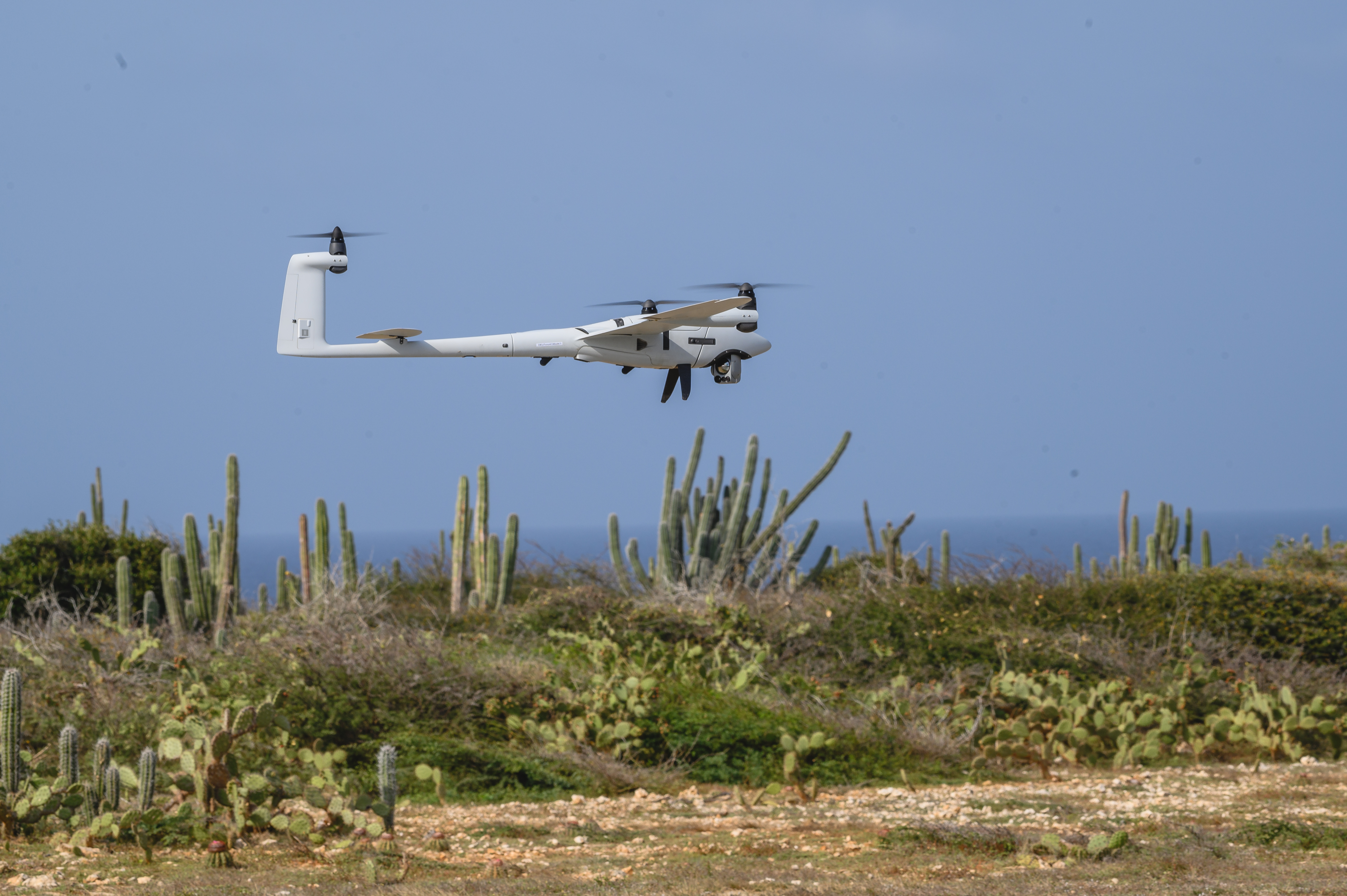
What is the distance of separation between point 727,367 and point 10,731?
283 inches

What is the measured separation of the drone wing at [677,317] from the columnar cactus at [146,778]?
603cm

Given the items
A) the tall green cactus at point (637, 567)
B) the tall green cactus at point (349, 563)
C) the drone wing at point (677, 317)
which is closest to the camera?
the drone wing at point (677, 317)

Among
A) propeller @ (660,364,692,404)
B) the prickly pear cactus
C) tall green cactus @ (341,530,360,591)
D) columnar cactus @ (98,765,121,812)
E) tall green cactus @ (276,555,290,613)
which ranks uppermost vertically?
propeller @ (660,364,692,404)

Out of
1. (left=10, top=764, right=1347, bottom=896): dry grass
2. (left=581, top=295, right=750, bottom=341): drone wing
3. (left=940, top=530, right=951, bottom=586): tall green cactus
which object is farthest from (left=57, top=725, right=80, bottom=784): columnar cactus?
(left=940, top=530, right=951, bottom=586): tall green cactus

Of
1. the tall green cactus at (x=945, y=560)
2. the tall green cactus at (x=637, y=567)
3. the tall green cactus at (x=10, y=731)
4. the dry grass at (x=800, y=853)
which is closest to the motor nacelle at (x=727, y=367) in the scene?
the dry grass at (x=800, y=853)

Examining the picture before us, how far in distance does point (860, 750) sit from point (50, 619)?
8582 millimetres

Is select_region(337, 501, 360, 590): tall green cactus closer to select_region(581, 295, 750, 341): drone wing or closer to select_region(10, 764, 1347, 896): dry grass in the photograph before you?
select_region(10, 764, 1347, 896): dry grass

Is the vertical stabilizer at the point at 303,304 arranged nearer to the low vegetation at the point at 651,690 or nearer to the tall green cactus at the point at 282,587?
the low vegetation at the point at 651,690

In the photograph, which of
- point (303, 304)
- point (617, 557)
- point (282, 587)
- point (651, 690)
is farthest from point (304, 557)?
point (303, 304)

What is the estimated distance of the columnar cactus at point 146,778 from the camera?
795cm

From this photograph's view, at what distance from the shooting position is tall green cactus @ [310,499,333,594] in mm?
16828

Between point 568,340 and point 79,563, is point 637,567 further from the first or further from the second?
point 568,340

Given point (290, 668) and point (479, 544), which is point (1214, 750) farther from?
point (479, 544)

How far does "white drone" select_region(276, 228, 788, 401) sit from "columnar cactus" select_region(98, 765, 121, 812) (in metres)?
6.05
